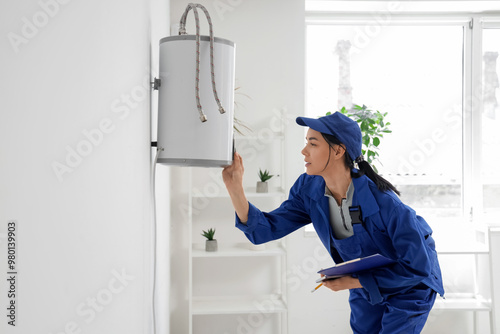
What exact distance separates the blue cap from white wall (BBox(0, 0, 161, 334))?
0.67 meters

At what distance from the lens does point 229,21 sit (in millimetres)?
3115

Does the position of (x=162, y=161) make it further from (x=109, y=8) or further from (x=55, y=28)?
(x=55, y=28)

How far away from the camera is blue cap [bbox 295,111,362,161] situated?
165 centimetres

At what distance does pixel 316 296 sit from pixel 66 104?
2.73 m

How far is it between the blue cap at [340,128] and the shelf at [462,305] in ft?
5.24

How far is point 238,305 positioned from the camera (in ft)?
9.58

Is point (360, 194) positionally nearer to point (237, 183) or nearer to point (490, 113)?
point (237, 183)

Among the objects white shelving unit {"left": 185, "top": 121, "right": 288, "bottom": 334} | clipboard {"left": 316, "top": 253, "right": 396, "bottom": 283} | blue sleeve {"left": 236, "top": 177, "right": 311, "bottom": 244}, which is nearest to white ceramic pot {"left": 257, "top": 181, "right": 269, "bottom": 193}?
white shelving unit {"left": 185, "top": 121, "right": 288, "bottom": 334}

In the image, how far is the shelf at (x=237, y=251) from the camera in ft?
9.02

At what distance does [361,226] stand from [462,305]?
1625mm

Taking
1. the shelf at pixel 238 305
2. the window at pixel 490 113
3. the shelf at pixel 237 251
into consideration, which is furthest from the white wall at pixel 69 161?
the window at pixel 490 113

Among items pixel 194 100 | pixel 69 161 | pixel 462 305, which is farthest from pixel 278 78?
pixel 69 161

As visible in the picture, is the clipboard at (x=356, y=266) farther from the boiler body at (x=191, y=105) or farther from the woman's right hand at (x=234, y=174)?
the boiler body at (x=191, y=105)

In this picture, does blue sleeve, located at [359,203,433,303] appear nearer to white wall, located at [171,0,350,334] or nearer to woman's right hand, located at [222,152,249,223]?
woman's right hand, located at [222,152,249,223]
